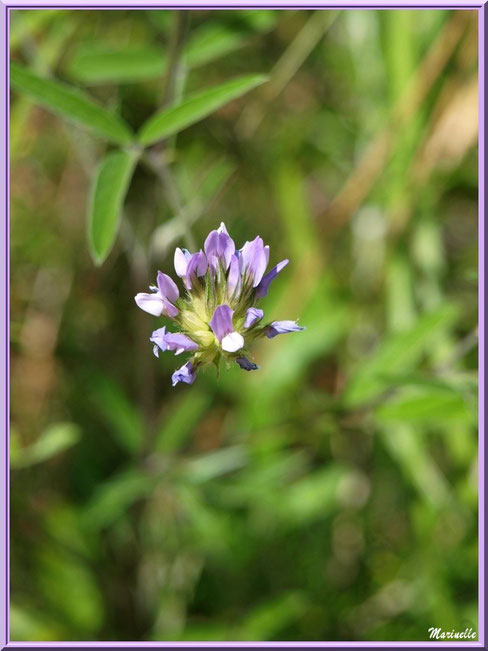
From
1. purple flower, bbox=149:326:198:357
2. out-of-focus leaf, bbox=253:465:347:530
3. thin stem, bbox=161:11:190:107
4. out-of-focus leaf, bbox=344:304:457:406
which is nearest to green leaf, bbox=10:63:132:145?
Answer: thin stem, bbox=161:11:190:107

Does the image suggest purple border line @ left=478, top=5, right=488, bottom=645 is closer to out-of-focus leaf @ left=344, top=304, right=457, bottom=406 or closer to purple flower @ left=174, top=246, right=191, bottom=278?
out-of-focus leaf @ left=344, top=304, right=457, bottom=406

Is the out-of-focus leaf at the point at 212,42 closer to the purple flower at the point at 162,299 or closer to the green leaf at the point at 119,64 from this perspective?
the green leaf at the point at 119,64

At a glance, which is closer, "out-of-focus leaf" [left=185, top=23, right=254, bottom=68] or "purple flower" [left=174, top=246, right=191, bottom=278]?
"purple flower" [left=174, top=246, right=191, bottom=278]

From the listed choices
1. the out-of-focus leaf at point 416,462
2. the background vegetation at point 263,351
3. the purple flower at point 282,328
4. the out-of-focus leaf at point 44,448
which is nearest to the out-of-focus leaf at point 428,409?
the background vegetation at point 263,351

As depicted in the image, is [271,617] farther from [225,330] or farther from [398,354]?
[225,330]

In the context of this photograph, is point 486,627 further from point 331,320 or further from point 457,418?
point 331,320

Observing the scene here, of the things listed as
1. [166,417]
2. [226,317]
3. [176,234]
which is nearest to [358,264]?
[166,417]
